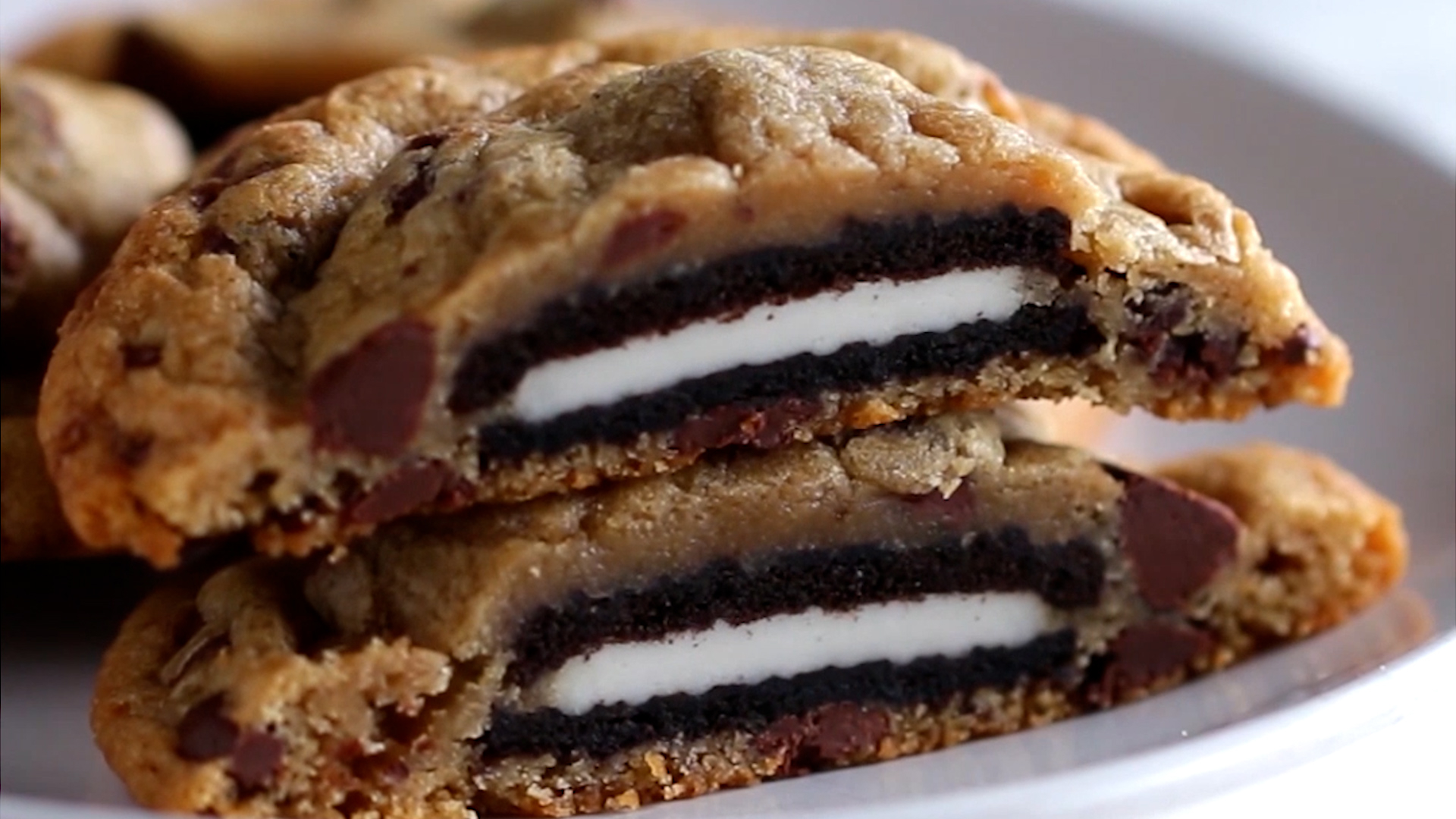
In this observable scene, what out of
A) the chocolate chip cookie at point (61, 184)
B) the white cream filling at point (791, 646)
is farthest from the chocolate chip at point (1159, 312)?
the chocolate chip cookie at point (61, 184)

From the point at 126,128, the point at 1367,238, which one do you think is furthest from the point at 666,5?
the point at 1367,238

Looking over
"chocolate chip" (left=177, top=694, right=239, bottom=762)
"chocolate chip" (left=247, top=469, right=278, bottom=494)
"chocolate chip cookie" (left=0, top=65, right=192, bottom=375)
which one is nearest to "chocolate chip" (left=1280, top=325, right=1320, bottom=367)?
"chocolate chip" (left=247, top=469, right=278, bottom=494)

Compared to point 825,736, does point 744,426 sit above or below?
above

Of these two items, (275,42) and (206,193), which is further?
(275,42)

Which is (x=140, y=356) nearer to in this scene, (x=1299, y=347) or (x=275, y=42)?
(x=1299, y=347)

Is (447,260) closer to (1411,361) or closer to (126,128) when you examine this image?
(126,128)

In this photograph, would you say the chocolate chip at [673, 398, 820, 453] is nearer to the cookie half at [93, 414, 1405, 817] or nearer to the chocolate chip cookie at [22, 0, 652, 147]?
the cookie half at [93, 414, 1405, 817]

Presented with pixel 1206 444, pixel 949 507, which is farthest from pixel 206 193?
pixel 1206 444
